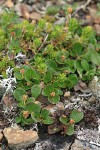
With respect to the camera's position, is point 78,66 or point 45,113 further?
point 78,66

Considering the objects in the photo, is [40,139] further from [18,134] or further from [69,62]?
[69,62]

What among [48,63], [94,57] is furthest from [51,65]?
[94,57]

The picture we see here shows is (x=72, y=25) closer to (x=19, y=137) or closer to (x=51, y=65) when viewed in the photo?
(x=51, y=65)

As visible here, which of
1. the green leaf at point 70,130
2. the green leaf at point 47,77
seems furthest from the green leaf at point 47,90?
the green leaf at point 70,130

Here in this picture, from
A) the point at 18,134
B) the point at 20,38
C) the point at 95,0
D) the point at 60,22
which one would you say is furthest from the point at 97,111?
the point at 95,0

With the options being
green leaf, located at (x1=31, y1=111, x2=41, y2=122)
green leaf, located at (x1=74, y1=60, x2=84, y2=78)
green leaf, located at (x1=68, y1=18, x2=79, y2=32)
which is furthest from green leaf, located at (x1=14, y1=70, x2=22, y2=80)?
green leaf, located at (x1=68, y1=18, x2=79, y2=32)

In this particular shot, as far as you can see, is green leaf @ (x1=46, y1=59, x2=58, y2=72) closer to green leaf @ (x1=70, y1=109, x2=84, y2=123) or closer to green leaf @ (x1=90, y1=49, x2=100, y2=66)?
green leaf @ (x1=90, y1=49, x2=100, y2=66)

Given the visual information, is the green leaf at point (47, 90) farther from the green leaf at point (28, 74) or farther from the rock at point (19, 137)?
the rock at point (19, 137)
